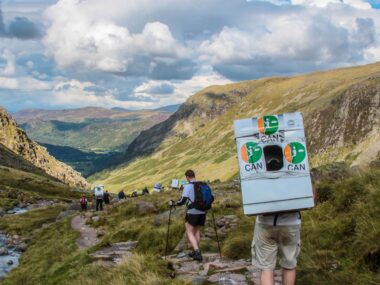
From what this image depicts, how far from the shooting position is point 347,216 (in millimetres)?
13359

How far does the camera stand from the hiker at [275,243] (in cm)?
806

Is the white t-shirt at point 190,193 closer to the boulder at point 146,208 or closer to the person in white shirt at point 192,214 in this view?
the person in white shirt at point 192,214

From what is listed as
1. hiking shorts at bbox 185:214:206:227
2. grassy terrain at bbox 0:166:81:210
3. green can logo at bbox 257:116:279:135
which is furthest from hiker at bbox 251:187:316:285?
grassy terrain at bbox 0:166:81:210

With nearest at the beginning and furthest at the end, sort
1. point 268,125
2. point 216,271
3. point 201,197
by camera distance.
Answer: point 268,125 < point 216,271 < point 201,197

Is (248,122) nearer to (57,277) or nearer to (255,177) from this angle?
(255,177)

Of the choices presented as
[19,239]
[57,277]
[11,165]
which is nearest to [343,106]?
[11,165]

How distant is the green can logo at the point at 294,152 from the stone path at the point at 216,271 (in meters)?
3.59

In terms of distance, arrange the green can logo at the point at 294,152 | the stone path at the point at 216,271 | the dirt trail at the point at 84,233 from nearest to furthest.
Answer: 1. the green can logo at the point at 294,152
2. the stone path at the point at 216,271
3. the dirt trail at the point at 84,233

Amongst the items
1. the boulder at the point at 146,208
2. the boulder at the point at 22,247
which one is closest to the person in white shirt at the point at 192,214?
the boulder at the point at 146,208

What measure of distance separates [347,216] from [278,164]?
20.5 ft

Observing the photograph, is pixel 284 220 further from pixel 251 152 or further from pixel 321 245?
pixel 321 245

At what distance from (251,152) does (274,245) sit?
68.3 inches

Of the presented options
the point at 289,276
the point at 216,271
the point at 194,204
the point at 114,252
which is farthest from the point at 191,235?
the point at 289,276

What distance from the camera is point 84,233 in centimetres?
3394
